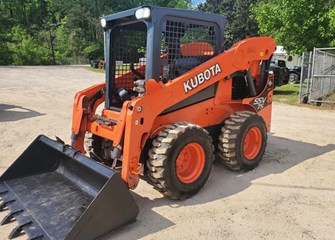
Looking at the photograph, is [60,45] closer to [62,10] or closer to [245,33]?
[62,10]

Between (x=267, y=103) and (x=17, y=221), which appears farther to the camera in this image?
(x=267, y=103)

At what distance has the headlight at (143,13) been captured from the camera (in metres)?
3.98

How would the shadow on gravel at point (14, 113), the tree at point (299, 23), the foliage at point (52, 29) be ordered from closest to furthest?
A: the shadow on gravel at point (14, 113) → the tree at point (299, 23) → the foliage at point (52, 29)

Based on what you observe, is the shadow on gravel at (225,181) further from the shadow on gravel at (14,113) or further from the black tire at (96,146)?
the shadow on gravel at (14,113)

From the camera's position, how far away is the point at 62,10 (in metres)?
Answer: 62.4

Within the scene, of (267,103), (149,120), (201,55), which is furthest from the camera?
(267,103)

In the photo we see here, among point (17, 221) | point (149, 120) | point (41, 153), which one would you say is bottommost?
Answer: point (17, 221)

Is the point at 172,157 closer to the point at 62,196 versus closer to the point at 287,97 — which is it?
the point at 62,196

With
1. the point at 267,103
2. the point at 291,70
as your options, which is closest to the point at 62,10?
the point at 291,70

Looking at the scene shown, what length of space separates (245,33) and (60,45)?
1093 inches

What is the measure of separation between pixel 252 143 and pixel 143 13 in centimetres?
265

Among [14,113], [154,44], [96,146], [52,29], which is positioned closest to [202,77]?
[154,44]

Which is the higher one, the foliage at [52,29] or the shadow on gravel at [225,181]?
the foliage at [52,29]

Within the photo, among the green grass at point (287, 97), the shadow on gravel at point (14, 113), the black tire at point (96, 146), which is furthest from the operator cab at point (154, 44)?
the green grass at point (287, 97)
